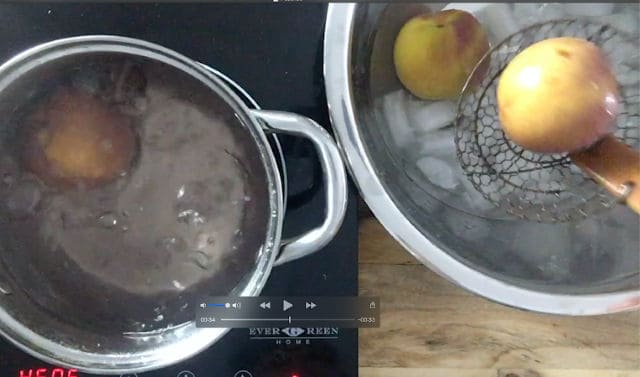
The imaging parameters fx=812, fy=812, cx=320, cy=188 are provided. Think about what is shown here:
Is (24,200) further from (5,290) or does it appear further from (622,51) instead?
(622,51)

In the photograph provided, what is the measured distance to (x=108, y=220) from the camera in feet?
2.06

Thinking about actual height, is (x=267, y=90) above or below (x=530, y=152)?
above

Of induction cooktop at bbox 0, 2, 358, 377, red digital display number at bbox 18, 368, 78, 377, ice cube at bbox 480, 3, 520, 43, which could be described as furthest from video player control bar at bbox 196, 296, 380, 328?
ice cube at bbox 480, 3, 520, 43

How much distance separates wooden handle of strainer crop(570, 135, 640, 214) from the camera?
577 mm

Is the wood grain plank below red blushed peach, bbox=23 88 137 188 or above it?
below

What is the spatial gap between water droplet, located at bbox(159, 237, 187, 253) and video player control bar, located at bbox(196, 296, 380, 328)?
4 centimetres

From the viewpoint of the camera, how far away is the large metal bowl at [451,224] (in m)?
0.58

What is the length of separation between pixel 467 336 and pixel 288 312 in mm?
145

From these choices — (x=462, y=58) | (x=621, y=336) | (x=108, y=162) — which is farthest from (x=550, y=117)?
(x=108, y=162)

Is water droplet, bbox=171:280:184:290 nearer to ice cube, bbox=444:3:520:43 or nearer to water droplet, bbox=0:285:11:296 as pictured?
water droplet, bbox=0:285:11:296

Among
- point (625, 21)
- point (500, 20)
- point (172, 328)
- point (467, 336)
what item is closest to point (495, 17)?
point (500, 20)

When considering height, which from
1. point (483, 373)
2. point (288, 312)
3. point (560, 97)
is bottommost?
point (483, 373)

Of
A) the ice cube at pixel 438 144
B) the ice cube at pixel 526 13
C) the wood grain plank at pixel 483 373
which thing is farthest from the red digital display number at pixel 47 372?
the ice cube at pixel 526 13

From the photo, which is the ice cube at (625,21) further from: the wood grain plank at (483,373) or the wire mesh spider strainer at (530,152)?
the wood grain plank at (483,373)
